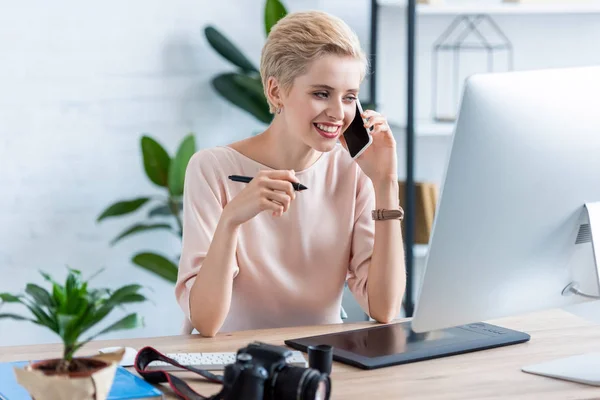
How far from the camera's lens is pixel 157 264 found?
297 cm

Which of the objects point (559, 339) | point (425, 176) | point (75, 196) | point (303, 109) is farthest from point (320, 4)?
point (559, 339)

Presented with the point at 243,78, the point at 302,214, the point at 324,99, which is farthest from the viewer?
the point at 243,78

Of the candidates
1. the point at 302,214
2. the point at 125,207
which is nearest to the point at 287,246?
the point at 302,214

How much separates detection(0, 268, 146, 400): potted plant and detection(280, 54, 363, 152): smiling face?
0.77m

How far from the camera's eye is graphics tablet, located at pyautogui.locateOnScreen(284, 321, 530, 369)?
58.3 inches

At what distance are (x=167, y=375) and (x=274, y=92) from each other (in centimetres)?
78

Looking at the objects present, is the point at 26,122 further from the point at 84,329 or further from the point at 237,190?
the point at 84,329

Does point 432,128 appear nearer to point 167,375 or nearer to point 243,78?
point 243,78

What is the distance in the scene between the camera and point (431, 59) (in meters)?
3.35

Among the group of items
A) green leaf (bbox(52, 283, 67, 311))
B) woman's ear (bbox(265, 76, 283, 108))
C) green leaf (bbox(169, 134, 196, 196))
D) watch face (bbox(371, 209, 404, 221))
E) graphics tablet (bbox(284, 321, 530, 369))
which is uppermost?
woman's ear (bbox(265, 76, 283, 108))

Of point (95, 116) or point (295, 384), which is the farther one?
point (95, 116)

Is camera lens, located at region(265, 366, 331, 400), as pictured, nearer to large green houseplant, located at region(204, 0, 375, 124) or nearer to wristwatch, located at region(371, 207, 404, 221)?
wristwatch, located at region(371, 207, 404, 221)

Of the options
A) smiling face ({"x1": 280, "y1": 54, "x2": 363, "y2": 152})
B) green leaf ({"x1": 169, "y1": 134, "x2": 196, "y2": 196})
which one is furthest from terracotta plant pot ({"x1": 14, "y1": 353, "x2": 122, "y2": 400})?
green leaf ({"x1": 169, "y1": 134, "x2": 196, "y2": 196})

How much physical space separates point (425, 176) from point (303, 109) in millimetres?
1675
